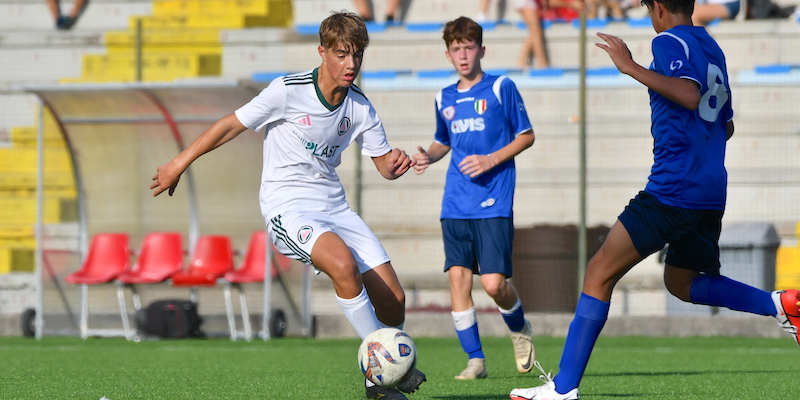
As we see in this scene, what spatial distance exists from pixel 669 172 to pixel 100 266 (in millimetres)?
8626

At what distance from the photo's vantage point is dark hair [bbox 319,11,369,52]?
5.76 metres

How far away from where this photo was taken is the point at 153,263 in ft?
41.0

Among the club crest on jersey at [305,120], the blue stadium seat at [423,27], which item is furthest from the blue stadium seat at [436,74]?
the club crest on jersey at [305,120]

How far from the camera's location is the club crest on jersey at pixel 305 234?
5754 millimetres

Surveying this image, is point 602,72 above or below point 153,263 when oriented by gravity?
above

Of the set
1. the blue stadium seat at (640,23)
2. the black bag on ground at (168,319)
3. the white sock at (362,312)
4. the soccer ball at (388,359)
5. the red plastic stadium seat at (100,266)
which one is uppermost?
the blue stadium seat at (640,23)

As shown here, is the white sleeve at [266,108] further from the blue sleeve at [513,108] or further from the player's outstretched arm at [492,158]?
the blue sleeve at [513,108]

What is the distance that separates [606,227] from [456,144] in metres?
4.62

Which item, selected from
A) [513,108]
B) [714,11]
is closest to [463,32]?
[513,108]

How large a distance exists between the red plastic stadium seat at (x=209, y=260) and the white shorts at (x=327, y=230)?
6.04 meters

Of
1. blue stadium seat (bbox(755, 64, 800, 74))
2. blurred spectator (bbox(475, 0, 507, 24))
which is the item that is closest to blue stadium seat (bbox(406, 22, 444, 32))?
blurred spectator (bbox(475, 0, 507, 24))

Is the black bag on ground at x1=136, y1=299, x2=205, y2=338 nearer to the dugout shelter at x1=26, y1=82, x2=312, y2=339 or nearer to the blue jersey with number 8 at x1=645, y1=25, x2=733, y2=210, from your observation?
the dugout shelter at x1=26, y1=82, x2=312, y2=339

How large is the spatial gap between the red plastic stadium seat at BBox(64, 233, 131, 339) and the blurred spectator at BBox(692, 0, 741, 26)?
313 inches

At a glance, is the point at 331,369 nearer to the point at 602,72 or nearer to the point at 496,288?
the point at 496,288
